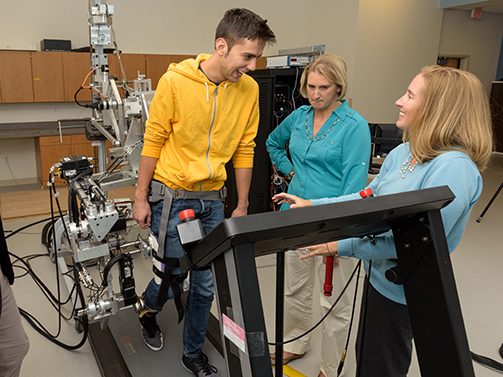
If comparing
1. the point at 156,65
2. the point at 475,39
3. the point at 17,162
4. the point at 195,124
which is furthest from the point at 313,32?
the point at 195,124

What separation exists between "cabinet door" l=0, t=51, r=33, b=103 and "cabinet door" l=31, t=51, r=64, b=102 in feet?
0.23

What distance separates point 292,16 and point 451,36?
3045 mm

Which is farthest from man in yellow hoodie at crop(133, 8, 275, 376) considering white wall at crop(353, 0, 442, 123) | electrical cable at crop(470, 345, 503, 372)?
white wall at crop(353, 0, 442, 123)

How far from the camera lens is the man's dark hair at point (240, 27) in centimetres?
154

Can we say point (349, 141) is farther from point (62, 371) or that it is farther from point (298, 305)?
point (62, 371)

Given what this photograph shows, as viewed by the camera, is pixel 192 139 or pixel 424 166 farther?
pixel 192 139

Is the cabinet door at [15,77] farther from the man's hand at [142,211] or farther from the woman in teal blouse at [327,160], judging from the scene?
the woman in teal blouse at [327,160]

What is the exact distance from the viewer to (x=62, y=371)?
2.07 metres

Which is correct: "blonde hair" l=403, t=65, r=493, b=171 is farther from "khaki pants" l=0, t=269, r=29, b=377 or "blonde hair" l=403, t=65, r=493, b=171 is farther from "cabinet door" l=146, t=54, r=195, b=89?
"cabinet door" l=146, t=54, r=195, b=89

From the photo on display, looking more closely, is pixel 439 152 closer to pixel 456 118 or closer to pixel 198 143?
pixel 456 118

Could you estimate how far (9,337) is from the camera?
1.29 m

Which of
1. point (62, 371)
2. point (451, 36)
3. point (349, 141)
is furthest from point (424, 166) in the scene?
point (451, 36)

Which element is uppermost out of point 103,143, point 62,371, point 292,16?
point 292,16

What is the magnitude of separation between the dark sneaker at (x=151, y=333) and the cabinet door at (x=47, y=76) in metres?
4.24
